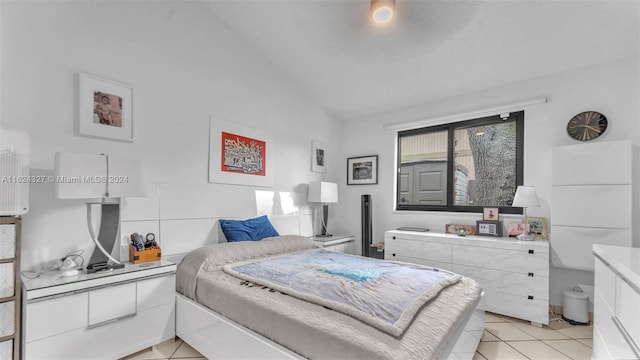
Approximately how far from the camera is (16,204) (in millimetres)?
1701

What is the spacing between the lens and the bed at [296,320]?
129 cm

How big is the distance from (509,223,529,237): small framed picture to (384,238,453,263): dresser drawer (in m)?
0.67

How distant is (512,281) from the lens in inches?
107

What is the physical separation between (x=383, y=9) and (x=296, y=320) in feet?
6.86

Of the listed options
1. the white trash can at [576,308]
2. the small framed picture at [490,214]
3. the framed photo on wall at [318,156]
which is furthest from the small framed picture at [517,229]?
the framed photo on wall at [318,156]

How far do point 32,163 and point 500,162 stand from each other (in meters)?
4.33

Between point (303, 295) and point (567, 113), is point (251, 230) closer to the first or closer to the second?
point (303, 295)

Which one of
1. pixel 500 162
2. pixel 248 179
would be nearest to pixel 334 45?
pixel 248 179

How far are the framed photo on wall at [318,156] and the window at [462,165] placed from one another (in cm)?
110

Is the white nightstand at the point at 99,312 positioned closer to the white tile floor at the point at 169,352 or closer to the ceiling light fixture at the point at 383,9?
the white tile floor at the point at 169,352

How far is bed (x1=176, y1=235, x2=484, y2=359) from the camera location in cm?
129

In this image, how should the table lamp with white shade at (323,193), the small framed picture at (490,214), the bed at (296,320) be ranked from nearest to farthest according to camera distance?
the bed at (296,320), the small framed picture at (490,214), the table lamp with white shade at (323,193)

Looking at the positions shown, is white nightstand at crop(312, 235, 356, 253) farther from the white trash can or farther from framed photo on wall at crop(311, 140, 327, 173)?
the white trash can

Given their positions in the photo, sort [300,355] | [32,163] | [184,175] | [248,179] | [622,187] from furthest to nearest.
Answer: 1. [248,179]
2. [184,175]
3. [622,187]
4. [32,163]
5. [300,355]
